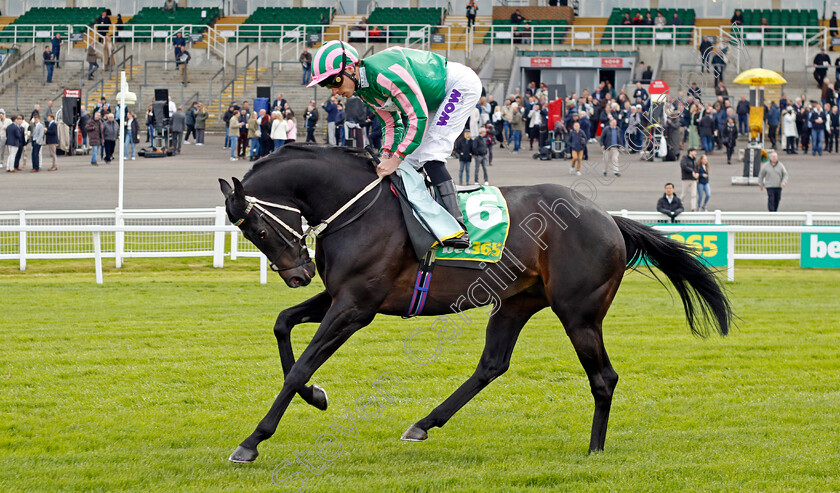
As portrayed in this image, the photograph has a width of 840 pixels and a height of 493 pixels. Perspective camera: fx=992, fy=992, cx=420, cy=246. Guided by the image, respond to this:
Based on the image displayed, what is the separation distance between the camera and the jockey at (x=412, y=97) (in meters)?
5.18

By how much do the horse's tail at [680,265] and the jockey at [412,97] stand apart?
4.04 feet

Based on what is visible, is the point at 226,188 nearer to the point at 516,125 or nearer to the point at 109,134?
the point at 109,134

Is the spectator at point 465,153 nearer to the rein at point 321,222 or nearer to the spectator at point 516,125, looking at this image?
the spectator at point 516,125

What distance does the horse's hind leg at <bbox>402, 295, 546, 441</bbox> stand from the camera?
575 centimetres

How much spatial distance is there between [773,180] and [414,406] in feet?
47.2

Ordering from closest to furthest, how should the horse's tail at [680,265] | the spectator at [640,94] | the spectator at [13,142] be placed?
the horse's tail at [680,265] < the spectator at [13,142] < the spectator at [640,94]

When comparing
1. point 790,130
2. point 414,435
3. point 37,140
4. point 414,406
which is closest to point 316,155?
point 414,435

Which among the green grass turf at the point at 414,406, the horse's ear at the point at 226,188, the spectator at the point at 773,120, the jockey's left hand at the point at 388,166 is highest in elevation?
the spectator at the point at 773,120

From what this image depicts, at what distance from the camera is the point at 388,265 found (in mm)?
5277

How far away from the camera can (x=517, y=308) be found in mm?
5898

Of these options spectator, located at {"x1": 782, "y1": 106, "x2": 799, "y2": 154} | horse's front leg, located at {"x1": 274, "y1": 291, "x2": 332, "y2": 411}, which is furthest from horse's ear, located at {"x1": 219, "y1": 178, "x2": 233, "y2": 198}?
spectator, located at {"x1": 782, "y1": 106, "x2": 799, "y2": 154}

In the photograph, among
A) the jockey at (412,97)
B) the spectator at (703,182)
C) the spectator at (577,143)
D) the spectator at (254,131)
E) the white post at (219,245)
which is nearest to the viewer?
the jockey at (412,97)

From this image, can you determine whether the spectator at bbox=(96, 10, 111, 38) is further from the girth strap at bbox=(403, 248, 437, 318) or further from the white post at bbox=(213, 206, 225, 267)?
the girth strap at bbox=(403, 248, 437, 318)

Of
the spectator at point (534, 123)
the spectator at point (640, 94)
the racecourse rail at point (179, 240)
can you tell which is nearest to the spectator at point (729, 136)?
the spectator at point (640, 94)
